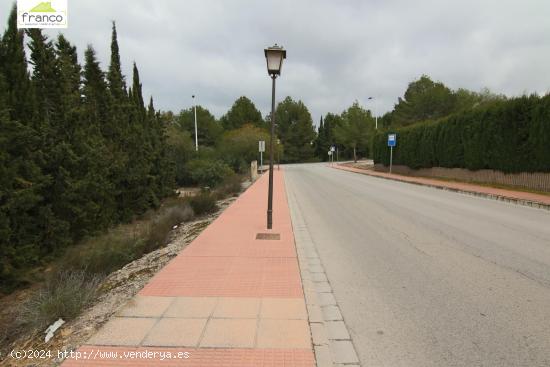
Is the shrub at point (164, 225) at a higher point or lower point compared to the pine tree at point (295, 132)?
lower

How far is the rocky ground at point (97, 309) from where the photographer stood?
12.7 feet

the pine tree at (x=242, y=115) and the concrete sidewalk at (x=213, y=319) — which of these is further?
the pine tree at (x=242, y=115)

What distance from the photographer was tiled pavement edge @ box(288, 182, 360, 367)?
3730mm

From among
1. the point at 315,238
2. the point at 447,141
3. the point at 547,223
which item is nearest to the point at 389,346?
the point at 315,238

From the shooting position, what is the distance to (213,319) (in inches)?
174

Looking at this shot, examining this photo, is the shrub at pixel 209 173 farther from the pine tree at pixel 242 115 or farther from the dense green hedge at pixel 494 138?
the pine tree at pixel 242 115

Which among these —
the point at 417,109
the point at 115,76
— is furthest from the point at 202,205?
the point at 417,109

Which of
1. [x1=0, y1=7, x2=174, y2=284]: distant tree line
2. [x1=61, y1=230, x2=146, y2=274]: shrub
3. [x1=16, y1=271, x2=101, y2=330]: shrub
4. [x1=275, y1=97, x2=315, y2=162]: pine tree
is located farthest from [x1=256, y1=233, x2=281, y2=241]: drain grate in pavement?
[x1=275, y1=97, x2=315, y2=162]: pine tree

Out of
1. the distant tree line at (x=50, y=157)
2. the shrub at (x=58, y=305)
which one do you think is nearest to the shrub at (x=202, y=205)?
the distant tree line at (x=50, y=157)

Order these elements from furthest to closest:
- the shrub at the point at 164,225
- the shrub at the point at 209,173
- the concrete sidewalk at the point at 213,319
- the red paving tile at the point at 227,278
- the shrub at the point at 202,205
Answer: the shrub at the point at 209,173 < the shrub at the point at 202,205 < the shrub at the point at 164,225 < the red paving tile at the point at 227,278 < the concrete sidewalk at the point at 213,319

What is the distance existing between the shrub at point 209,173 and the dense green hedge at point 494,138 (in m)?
15.3

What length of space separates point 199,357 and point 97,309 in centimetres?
194

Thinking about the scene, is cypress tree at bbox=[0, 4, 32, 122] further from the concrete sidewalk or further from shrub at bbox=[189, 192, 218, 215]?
shrub at bbox=[189, 192, 218, 215]

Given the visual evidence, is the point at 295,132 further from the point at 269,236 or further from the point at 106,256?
the point at 106,256
